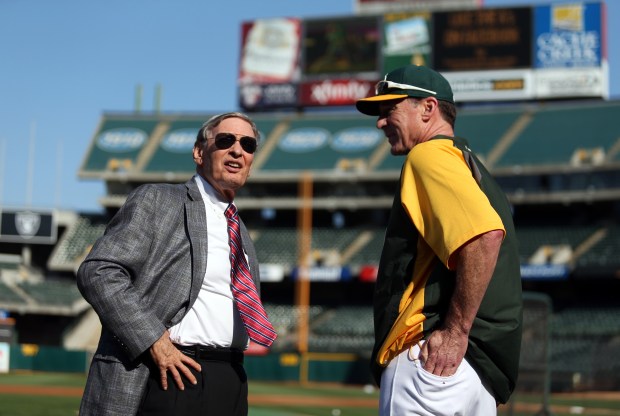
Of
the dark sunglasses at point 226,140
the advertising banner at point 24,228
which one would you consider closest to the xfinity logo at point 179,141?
the advertising banner at point 24,228

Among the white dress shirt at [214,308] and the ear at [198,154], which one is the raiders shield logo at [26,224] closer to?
the ear at [198,154]

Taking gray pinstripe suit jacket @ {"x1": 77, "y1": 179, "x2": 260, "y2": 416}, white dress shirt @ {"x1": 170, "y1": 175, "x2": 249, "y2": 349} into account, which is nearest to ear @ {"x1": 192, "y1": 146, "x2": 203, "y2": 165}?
white dress shirt @ {"x1": 170, "y1": 175, "x2": 249, "y2": 349}

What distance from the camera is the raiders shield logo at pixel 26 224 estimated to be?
41188 mm

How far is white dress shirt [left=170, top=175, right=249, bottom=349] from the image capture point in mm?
3742

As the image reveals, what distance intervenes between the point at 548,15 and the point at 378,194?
10.0 meters

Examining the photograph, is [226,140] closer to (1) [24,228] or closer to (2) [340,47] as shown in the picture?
(2) [340,47]

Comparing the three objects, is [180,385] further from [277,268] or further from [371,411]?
[277,268]

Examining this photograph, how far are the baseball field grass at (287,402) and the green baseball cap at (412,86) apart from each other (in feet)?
31.8

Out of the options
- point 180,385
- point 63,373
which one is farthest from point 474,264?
point 63,373

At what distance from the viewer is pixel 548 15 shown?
3806 centimetres

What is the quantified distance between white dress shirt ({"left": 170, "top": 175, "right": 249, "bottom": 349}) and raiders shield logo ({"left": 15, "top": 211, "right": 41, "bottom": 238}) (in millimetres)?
38976

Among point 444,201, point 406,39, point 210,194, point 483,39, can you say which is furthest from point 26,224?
point 444,201

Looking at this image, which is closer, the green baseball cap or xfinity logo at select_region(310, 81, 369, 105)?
the green baseball cap

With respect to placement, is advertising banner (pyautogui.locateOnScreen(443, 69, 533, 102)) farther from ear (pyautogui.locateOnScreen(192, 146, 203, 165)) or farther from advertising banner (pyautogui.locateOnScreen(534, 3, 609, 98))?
ear (pyautogui.locateOnScreen(192, 146, 203, 165))
